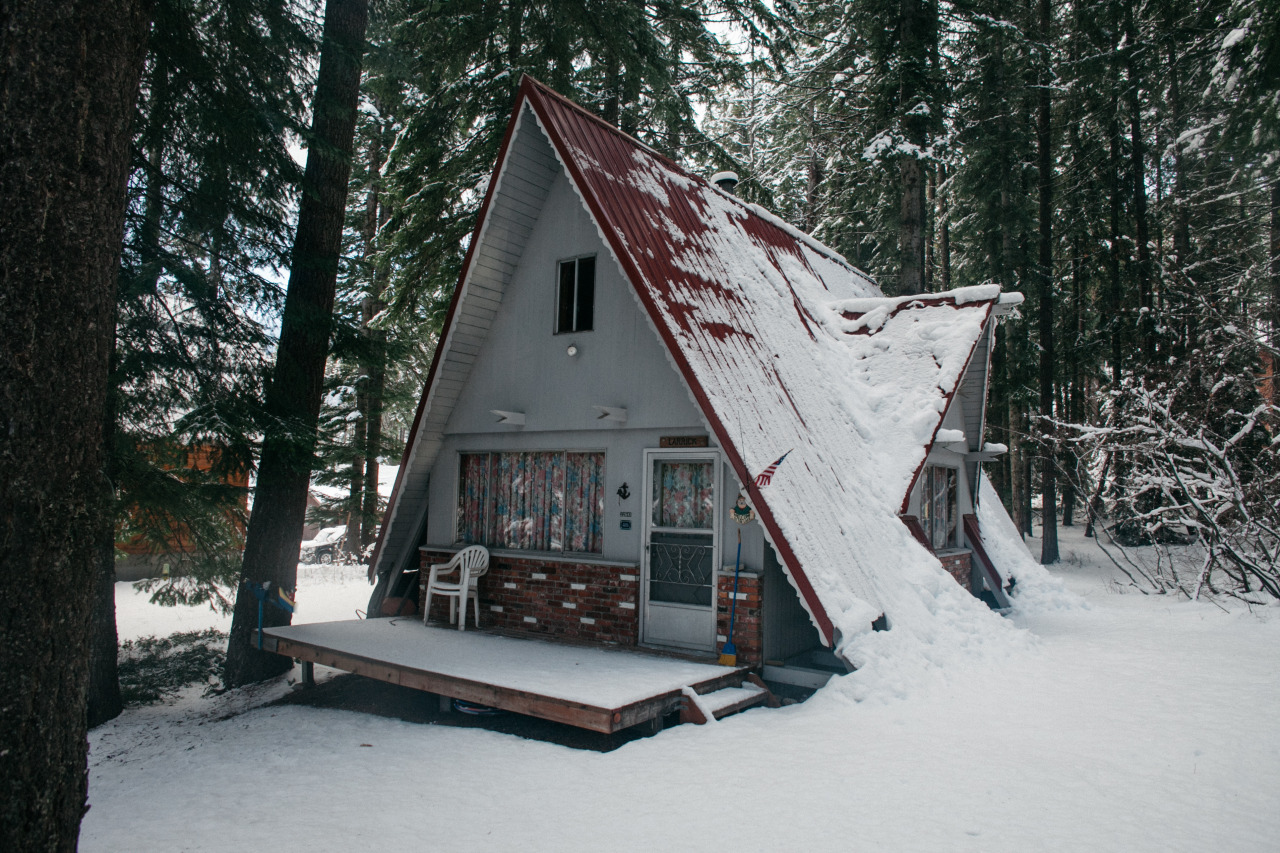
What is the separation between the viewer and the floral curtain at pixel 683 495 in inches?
322

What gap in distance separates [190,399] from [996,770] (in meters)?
8.41

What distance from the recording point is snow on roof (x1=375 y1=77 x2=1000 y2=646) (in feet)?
24.2

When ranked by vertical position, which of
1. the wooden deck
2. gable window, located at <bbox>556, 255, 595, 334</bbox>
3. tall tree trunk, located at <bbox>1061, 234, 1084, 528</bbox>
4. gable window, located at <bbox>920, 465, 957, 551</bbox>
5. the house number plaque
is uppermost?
tall tree trunk, located at <bbox>1061, 234, 1084, 528</bbox>

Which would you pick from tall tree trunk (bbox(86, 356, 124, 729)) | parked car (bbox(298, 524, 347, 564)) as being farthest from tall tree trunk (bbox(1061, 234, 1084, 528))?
parked car (bbox(298, 524, 347, 564))

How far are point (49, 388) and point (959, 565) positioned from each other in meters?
11.3

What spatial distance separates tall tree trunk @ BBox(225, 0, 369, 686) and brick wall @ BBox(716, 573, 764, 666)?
4976 mm

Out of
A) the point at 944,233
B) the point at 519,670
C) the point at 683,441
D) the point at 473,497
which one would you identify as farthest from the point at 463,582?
the point at 944,233

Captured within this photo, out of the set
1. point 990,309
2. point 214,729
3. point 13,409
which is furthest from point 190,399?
point 990,309

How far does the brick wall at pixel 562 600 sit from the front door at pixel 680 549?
0.71ft

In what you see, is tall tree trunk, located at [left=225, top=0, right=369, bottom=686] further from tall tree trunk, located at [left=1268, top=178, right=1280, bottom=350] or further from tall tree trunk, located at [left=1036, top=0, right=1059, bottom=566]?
tall tree trunk, located at [left=1268, top=178, right=1280, bottom=350]

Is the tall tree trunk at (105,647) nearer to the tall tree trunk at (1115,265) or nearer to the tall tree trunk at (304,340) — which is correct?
the tall tree trunk at (304,340)

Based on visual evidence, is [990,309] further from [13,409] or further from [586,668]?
[13,409]

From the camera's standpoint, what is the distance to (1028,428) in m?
24.9

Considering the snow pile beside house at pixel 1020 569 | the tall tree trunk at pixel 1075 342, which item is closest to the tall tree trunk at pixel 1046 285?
the tall tree trunk at pixel 1075 342
